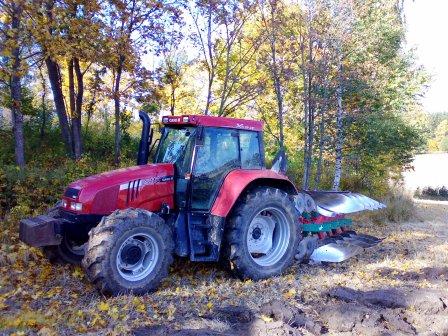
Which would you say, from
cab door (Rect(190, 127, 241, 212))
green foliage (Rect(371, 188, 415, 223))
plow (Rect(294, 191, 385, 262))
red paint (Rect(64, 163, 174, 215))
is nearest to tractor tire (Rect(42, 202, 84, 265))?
red paint (Rect(64, 163, 174, 215))

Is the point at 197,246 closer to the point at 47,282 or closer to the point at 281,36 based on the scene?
the point at 47,282

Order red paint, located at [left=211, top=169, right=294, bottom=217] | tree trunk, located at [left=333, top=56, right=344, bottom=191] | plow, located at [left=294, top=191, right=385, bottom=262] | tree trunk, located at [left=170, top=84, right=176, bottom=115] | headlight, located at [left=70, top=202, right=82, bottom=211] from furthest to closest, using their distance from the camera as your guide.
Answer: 1. tree trunk, located at [left=170, top=84, right=176, bottom=115]
2. tree trunk, located at [left=333, top=56, right=344, bottom=191]
3. plow, located at [left=294, top=191, right=385, bottom=262]
4. red paint, located at [left=211, top=169, right=294, bottom=217]
5. headlight, located at [left=70, top=202, right=82, bottom=211]

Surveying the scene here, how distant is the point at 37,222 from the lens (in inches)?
205

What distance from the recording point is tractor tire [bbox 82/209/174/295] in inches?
188

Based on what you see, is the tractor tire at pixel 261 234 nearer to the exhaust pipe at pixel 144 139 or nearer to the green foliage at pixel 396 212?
the exhaust pipe at pixel 144 139

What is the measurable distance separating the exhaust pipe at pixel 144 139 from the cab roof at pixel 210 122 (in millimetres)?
267

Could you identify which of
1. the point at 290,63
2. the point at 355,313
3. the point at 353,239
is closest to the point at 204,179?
the point at 355,313

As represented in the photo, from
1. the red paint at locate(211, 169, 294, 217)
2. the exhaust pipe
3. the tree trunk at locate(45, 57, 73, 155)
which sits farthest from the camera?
the tree trunk at locate(45, 57, 73, 155)

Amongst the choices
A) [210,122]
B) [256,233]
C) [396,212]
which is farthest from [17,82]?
[396,212]

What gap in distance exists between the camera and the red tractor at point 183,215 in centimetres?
503

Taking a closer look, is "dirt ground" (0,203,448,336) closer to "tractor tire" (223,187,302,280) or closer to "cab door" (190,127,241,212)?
"tractor tire" (223,187,302,280)

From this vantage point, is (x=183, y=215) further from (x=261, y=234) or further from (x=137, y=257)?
(x=261, y=234)

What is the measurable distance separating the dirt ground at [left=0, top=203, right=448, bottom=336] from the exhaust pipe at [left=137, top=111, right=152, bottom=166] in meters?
1.51

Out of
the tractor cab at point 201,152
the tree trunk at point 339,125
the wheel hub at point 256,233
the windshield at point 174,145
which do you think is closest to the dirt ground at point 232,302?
the wheel hub at point 256,233
